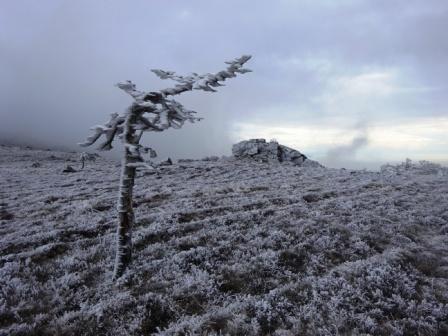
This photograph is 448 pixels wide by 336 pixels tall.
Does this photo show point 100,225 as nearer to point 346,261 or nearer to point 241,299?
point 241,299

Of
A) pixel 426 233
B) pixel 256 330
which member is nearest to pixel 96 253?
pixel 256 330

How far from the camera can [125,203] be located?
10.7 m

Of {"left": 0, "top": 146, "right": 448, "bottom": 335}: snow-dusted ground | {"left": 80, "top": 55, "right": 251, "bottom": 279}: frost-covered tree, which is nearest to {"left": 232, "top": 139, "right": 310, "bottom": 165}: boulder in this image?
{"left": 0, "top": 146, "right": 448, "bottom": 335}: snow-dusted ground

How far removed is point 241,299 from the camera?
9.85m

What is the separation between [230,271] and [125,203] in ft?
13.5

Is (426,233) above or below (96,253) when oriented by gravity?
above

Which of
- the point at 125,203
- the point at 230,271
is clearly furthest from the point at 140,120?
the point at 230,271

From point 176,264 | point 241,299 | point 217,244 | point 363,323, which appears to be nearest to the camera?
point 363,323

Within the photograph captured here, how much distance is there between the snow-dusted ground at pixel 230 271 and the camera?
8.91 m

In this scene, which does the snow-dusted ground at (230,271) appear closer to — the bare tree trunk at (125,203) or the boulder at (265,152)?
the bare tree trunk at (125,203)

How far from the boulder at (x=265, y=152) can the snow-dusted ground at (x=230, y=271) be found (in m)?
41.9

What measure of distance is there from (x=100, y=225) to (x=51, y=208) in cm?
734

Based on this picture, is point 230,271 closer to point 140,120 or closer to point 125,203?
point 125,203

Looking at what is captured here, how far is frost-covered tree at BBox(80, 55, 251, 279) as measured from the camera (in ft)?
34.0
